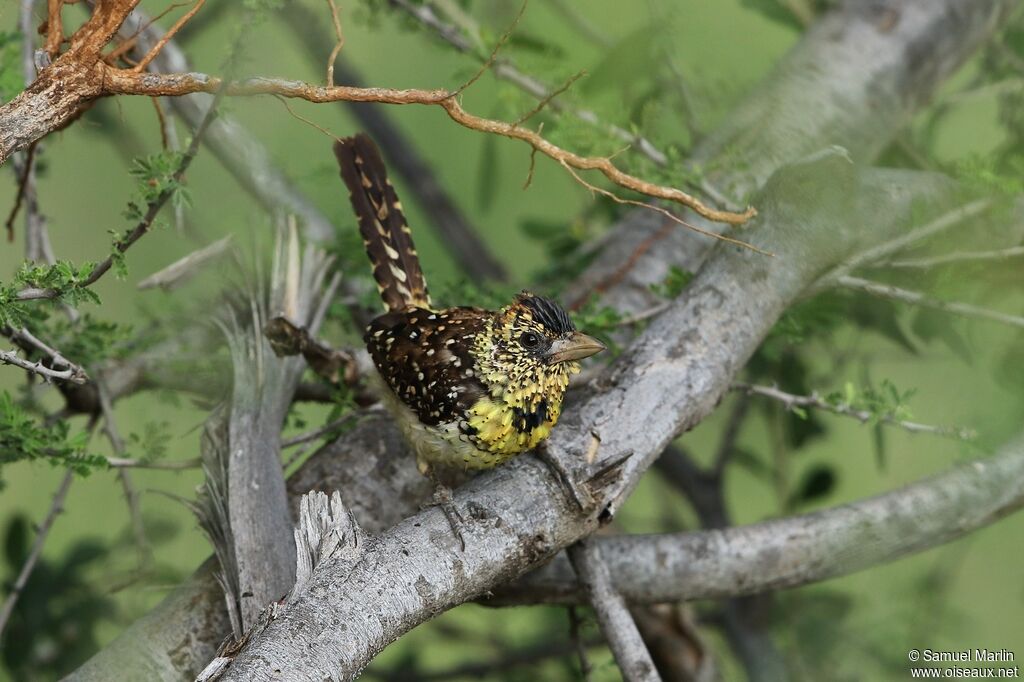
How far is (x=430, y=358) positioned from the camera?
9.42 ft

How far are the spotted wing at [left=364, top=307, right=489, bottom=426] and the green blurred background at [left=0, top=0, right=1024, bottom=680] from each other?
1.55 ft

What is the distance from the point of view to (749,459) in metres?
4.54

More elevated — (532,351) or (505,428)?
(532,351)

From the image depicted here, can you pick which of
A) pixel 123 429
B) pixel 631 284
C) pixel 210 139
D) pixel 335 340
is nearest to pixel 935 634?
pixel 631 284

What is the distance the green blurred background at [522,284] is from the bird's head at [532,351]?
68cm

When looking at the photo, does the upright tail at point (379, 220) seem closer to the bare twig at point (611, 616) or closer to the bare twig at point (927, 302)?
the bare twig at point (611, 616)

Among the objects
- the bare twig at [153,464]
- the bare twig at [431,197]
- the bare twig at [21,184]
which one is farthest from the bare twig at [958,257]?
the bare twig at [431,197]

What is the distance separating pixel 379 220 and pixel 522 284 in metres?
1.31

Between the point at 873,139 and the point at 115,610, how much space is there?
334cm

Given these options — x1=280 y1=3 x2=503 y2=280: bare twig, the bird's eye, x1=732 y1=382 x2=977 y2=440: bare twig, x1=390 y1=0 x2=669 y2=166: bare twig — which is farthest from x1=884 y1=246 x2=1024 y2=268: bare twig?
x1=280 y1=3 x2=503 y2=280: bare twig

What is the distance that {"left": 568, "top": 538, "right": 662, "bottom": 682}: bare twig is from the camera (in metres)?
2.54

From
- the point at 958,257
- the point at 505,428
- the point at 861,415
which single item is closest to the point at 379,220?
the point at 505,428

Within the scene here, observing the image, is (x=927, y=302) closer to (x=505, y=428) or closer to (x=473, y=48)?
(x=505, y=428)

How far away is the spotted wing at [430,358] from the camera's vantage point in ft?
9.09
